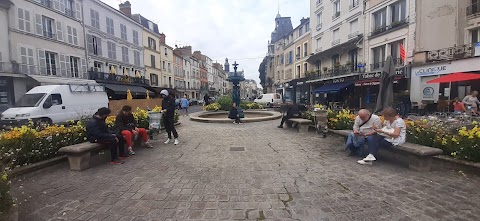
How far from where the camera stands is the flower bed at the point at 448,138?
393 centimetres

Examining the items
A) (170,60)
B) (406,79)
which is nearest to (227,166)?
(406,79)

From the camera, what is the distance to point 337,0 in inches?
985

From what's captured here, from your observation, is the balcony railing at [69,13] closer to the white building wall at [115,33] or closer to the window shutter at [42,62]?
the white building wall at [115,33]

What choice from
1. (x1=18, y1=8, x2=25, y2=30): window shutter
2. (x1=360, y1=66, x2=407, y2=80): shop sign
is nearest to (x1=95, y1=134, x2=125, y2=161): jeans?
(x1=360, y1=66, x2=407, y2=80): shop sign

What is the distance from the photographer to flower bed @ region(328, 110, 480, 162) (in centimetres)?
393

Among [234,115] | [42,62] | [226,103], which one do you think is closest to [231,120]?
[234,115]

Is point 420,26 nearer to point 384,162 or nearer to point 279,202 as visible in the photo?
point 384,162

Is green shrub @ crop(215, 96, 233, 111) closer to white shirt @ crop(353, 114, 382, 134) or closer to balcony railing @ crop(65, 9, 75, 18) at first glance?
white shirt @ crop(353, 114, 382, 134)

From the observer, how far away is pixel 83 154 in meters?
4.51

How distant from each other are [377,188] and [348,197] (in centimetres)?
64

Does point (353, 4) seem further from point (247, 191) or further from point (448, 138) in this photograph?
point (247, 191)

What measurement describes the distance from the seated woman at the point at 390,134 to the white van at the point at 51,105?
1000cm

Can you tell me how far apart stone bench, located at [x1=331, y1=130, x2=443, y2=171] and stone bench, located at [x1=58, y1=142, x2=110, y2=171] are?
242 inches

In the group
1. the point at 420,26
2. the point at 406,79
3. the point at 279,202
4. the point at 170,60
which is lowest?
the point at 279,202
